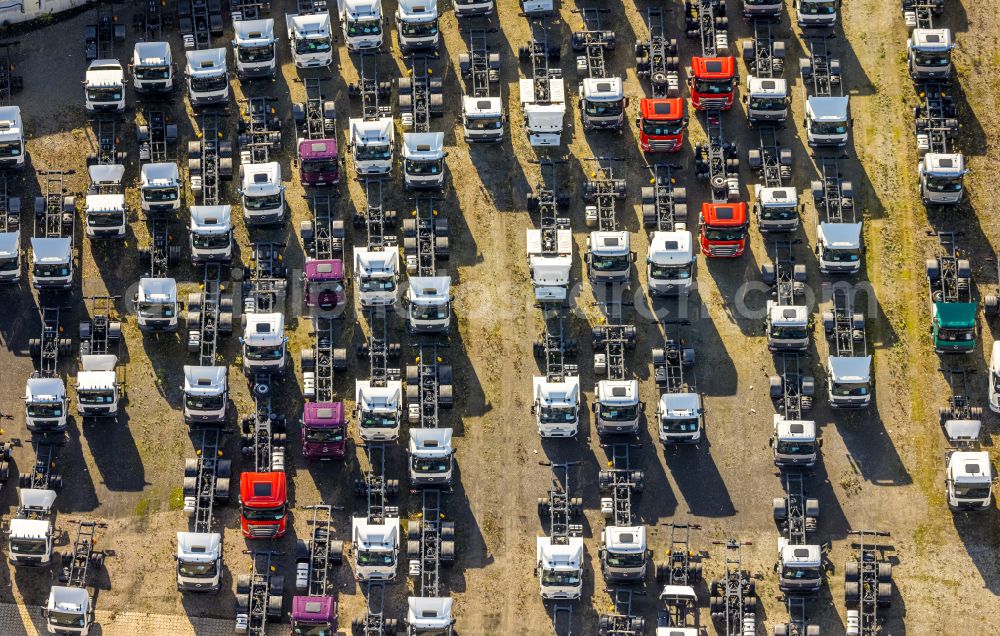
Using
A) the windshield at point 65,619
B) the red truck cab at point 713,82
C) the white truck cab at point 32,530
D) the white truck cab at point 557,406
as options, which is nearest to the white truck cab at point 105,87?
the white truck cab at point 32,530

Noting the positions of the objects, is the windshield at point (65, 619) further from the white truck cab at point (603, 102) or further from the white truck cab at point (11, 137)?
the white truck cab at point (603, 102)

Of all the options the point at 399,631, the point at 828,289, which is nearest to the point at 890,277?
the point at 828,289

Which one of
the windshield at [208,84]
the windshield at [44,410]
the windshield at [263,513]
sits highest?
the windshield at [208,84]

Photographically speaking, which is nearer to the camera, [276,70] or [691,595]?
[691,595]

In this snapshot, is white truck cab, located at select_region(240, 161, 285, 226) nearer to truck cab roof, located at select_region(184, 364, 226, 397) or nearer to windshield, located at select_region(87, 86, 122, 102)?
windshield, located at select_region(87, 86, 122, 102)

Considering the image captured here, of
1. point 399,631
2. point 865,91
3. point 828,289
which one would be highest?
point 865,91

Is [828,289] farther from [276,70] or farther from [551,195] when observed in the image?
[276,70]

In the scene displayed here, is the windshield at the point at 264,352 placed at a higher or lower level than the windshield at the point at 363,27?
lower
